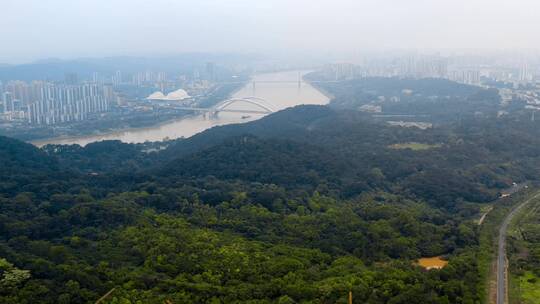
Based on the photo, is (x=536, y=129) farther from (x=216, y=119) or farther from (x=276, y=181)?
(x=216, y=119)

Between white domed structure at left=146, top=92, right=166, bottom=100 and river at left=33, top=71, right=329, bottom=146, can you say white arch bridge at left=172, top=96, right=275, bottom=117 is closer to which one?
river at left=33, top=71, right=329, bottom=146

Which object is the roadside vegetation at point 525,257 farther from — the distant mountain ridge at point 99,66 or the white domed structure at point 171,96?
the distant mountain ridge at point 99,66

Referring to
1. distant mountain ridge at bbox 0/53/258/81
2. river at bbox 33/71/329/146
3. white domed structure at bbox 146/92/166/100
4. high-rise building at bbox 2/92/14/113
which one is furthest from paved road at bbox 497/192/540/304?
distant mountain ridge at bbox 0/53/258/81

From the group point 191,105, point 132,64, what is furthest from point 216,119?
point 132,64

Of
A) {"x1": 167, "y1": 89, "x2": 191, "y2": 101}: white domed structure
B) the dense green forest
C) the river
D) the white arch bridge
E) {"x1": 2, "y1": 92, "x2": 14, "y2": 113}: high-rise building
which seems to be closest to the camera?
the dense green forest

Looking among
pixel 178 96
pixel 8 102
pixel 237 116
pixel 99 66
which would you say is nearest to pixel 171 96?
pixel 178 96

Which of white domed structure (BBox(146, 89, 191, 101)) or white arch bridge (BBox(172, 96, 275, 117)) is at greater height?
white domed structure (BBox(146, 89, 191, 101))
